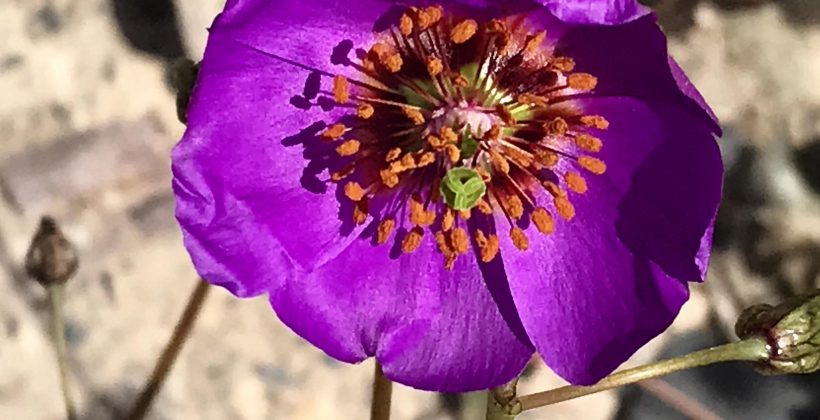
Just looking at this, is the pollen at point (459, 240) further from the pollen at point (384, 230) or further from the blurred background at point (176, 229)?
the blurred background at point (176, 229)

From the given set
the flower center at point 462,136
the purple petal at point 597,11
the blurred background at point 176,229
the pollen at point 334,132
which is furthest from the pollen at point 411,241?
the blurred background at point 176,229

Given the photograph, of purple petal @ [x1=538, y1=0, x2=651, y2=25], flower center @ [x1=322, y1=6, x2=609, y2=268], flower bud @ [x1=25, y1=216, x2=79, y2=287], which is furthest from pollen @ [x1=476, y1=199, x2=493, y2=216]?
flower bud @ [x1=25, y1=216, x2=79, y2=287]

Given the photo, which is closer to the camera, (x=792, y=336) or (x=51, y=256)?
(x=792, y=336)

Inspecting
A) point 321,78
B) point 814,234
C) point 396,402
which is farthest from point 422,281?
point 814,234

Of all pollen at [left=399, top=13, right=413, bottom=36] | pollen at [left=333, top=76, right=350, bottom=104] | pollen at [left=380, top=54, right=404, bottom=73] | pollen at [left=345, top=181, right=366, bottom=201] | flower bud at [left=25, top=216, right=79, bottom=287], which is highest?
pollen at [left=399, top=13, right=413, bottom=36]

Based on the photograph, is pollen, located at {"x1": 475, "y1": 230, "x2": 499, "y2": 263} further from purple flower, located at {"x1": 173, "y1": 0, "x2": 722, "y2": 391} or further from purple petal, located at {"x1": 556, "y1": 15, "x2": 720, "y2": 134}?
purple petal, located at {"x1": 556, "y1": 15, "x2": 720, "y2": 134}

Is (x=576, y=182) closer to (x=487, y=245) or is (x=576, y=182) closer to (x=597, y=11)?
(x=487, y=245)

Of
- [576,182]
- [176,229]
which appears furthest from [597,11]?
[176,229]
